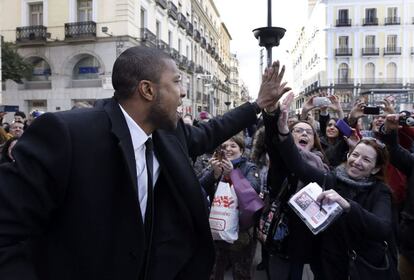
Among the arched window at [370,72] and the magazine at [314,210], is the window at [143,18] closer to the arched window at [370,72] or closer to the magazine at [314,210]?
the magazine at [314,210]

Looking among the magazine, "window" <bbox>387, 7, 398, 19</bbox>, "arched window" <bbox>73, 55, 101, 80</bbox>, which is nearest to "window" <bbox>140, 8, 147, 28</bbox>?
"arched window" <bbox>73, 55, 101, 80</bbox>

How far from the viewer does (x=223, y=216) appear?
3.28 meters

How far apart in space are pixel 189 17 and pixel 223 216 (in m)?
33.7

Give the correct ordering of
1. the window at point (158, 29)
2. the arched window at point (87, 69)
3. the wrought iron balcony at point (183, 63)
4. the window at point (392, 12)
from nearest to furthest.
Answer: the arched window at point (87, 69), the window at point (158, 29), the wrought iron balcony at point (183, 63), the window at point (392, 12)

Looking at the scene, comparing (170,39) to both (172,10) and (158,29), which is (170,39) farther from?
(158,29)

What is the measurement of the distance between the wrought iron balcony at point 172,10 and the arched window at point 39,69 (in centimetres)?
1011

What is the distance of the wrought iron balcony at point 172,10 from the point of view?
89.9 ft

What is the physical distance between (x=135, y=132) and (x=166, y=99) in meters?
0.22

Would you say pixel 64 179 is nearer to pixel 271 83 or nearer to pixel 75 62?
pixel 271 83

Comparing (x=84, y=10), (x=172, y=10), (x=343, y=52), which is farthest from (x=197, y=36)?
(x=343, y=52)

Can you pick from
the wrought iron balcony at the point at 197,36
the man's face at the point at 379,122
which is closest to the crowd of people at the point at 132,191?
the man's face at the point at 379,122

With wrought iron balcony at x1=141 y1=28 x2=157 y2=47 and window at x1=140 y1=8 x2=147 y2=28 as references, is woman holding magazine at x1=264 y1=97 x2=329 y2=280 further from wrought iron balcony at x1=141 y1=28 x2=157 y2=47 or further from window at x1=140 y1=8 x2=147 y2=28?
window at x1=140 y1=8 x2=147 y2=28

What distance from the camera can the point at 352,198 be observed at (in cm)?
273

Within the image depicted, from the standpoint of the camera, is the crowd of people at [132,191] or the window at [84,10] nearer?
the crowd of people at [132,191]
